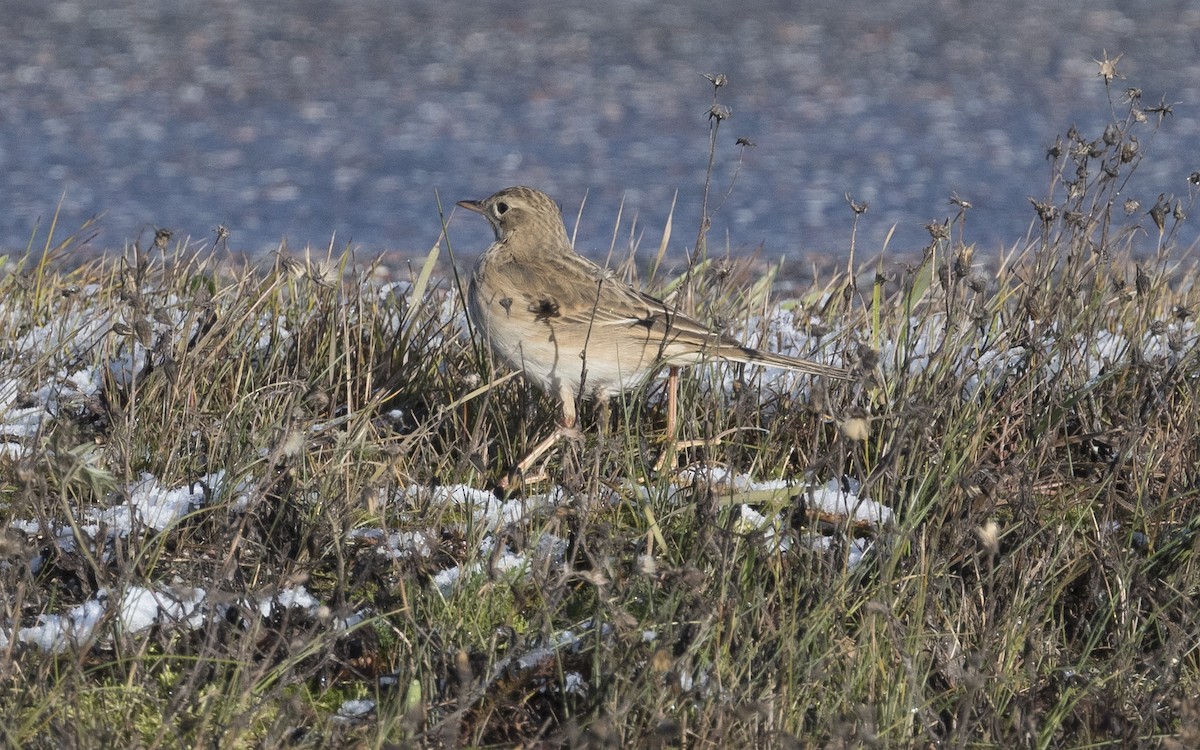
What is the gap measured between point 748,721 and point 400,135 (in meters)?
10.4

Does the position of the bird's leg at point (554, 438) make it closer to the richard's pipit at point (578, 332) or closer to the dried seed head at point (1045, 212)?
→ the richard's pipit at point (578, 332)

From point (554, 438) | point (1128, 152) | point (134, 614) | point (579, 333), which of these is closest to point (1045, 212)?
point (1128, 152)

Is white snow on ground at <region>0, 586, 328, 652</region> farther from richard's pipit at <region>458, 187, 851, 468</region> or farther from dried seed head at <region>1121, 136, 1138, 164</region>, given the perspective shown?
dried seed head at <region>1121, 136, 1138, 164</region>

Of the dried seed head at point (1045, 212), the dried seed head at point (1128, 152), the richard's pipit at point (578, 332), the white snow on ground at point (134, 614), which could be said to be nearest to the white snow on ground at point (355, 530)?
the white snow on ground at point (134, 614)

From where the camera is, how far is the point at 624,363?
4539 millimetres

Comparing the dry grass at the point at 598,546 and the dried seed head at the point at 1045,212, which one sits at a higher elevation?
the dried seed head at the point at 1045,212

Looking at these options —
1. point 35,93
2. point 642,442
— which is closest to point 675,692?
point 642,442

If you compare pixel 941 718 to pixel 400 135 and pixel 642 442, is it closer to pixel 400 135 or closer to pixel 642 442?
pixel 642 442

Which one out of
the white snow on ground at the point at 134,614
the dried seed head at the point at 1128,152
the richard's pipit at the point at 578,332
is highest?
the dried seed head at the point at 1128,152

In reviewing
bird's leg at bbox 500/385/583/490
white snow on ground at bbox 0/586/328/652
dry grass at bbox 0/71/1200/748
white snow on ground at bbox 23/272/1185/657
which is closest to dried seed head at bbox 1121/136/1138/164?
dry grass at bbox 0/71/1200/748

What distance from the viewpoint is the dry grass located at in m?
3.09

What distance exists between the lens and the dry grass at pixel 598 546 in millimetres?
3092

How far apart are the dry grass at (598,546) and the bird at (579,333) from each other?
17cm

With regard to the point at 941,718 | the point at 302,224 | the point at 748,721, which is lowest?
the point at 302,224
